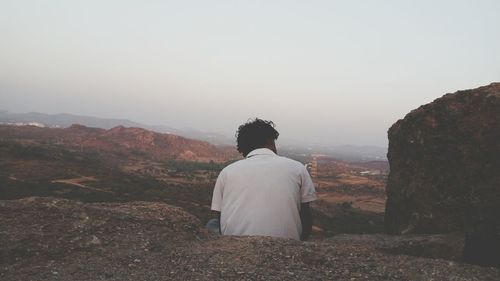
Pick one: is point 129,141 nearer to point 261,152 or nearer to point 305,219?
point 261,152

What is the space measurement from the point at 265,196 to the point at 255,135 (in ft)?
3.30

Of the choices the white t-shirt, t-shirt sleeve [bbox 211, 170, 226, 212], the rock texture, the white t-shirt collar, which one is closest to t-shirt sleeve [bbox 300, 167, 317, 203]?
the white t-shirt

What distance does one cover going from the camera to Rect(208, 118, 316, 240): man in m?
4.84

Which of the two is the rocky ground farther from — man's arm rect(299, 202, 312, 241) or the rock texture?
the rock texture

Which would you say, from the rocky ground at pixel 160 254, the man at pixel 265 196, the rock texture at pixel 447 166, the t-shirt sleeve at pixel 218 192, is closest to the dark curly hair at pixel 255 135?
the man at pixel 265 196

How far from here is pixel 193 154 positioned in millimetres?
181875

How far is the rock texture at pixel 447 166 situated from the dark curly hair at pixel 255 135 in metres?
4.21

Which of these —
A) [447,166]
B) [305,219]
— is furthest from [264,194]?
[447,166]

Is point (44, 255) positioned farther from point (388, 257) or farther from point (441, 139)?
point (441, 139)

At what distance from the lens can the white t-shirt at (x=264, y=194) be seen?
15.9ft

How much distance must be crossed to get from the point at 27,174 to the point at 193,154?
125901 millimetres

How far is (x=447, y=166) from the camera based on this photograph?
948cm

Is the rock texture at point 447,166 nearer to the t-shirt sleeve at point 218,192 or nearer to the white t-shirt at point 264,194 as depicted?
the white t-shirt at point 264,194

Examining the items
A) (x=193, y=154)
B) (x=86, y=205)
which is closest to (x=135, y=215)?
(x=86, y=205)
